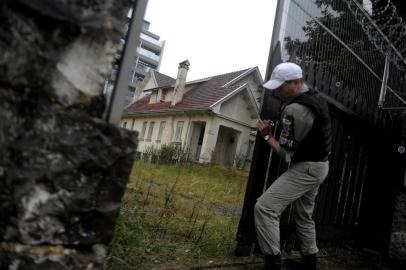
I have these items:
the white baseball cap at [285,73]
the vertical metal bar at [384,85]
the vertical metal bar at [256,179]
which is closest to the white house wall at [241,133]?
the vertical metal bar at [384,85]

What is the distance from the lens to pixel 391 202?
5.71 m

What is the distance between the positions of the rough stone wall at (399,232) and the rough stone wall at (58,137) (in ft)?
14.8

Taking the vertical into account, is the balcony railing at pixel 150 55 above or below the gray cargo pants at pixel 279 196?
above

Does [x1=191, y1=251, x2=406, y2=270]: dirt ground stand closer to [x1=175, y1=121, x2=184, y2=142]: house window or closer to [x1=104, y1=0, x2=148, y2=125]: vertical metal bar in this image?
[x1=104, y1=0, x2=148, y2=125]: vertical metal bar

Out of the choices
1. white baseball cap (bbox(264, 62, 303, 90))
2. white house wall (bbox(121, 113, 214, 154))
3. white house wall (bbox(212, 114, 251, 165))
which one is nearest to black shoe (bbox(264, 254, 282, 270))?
white baseball cap (bbox(264, 62, 303, 90))

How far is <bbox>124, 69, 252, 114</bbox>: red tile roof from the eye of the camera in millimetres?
24608

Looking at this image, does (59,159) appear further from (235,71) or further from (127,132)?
(235,71)

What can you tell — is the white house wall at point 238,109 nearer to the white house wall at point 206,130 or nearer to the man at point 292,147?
the white house wall at point 206,130

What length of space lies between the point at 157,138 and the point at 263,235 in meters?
25.6

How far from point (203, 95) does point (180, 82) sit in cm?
237

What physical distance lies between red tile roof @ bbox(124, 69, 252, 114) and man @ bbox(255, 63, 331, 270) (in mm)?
20137

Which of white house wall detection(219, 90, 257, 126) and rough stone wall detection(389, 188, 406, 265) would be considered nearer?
rough stone wall detection(389, 188, 406, 265)

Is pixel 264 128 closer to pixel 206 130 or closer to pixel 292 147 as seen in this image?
pixel 292 147

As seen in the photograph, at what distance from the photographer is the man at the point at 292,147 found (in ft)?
10.0
